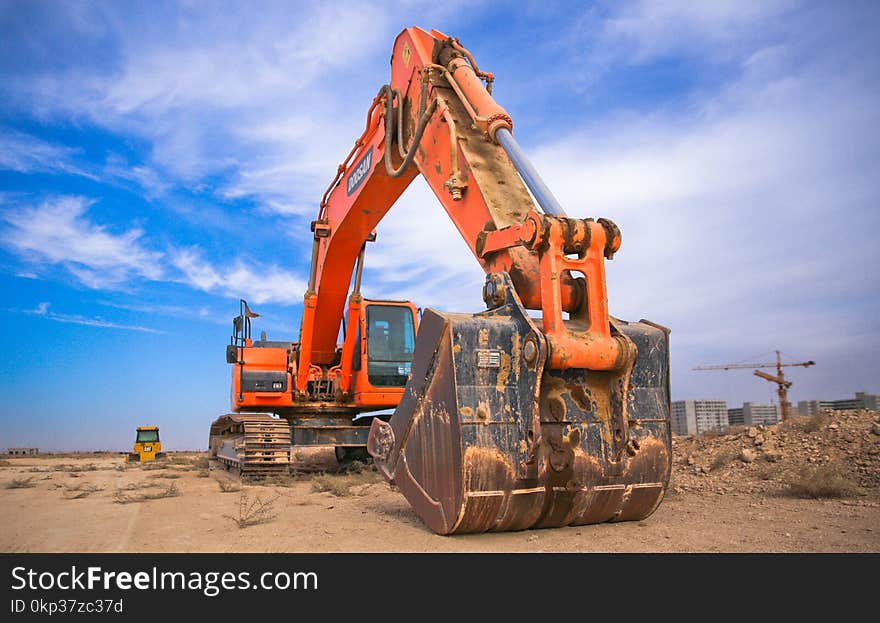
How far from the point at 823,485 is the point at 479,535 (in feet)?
11.7

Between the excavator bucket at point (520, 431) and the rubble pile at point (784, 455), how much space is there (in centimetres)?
283

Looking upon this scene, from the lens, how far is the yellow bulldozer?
59.8 ft

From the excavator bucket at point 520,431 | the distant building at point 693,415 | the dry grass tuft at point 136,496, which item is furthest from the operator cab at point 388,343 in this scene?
the distant building at point 693,415

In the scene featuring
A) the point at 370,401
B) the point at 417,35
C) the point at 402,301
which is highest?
the point at 417,35

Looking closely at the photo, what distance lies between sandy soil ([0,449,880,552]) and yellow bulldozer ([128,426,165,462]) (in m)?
11.8

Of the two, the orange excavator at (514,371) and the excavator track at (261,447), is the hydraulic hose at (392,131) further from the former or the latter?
the excavator track at (261,447)

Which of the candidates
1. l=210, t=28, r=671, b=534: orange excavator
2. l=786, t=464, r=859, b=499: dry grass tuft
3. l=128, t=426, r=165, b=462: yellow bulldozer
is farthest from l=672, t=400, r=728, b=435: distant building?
l=210, t=28, r=671, b=534: orange excavator

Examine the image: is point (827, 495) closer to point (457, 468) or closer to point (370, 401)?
point (457, 468)

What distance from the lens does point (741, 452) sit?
761 cm

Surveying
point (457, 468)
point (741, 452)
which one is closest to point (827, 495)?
point (741, 452)

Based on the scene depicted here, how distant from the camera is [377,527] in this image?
463 cm
